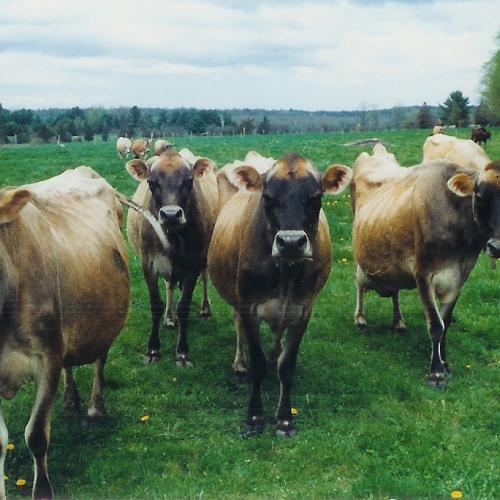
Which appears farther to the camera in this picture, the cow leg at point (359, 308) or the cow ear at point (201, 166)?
the cow leg at point (359, 308)

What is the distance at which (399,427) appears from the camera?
5867 millimetres

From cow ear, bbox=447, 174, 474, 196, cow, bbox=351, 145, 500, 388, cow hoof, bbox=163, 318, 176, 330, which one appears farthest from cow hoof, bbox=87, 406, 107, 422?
cow ear, bbox=447, 174, 474, 196

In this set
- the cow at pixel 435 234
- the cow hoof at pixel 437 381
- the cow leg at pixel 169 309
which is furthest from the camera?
the cow leg at pixel 169 309

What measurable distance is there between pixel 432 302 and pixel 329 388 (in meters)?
1.30

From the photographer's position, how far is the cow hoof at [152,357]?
24.9 feet

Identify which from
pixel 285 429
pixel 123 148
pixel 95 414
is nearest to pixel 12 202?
pixel 95 414

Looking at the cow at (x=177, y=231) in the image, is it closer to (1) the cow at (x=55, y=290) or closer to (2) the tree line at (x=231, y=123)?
(1) the cow at (x=55, y=290)

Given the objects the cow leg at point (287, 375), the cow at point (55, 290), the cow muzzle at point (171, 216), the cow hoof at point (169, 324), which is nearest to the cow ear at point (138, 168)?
the cow muzzle at point (171, 216)

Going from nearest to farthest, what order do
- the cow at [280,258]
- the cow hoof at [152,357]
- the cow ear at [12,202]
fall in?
the cow ear at [12,202]
the cow at [280,258]
the cow hoof at [152,357]

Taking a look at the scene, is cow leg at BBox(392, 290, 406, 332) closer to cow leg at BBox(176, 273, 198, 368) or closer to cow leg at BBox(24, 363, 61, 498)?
cow leg at BBox(176, 273, 198, 368)

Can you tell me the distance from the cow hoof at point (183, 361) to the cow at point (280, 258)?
4.67 ft

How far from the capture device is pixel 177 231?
25.3ft

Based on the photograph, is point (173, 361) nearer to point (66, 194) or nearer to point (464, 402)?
point (66, 194)

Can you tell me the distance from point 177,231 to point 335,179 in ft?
8.11
